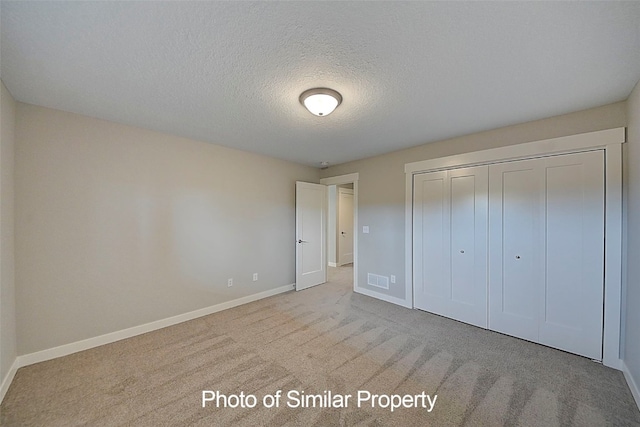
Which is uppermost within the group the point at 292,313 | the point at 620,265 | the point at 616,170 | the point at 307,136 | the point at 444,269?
the point at 307,136

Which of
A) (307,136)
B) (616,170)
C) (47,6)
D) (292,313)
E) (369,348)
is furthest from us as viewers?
(292,313)

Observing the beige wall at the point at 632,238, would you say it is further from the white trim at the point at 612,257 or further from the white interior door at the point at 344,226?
the white interior door at the point at 344,226

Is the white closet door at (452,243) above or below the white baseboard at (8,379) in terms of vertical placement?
above

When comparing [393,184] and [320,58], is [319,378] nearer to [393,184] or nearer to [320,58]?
[320,58]

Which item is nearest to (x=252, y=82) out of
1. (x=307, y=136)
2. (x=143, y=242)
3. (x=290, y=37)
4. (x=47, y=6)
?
(x=290, y=37)

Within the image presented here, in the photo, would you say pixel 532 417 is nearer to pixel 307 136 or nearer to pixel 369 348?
pixel 369 348

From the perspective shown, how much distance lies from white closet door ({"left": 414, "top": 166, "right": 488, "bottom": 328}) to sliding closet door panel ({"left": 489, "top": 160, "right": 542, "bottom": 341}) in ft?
0.36

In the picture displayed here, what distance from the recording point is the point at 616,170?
7.11 ft

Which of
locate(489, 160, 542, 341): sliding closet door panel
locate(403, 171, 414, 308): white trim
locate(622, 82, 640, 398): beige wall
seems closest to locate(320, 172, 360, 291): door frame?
locate(403, 171, 414, 308): white trim

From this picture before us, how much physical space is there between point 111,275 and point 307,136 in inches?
107

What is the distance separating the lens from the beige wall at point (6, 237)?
1880 millimetres

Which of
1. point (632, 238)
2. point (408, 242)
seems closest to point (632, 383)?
point (632, 238)

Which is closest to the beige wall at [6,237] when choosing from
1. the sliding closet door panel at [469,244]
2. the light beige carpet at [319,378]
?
the light beige carpet at [319,378]

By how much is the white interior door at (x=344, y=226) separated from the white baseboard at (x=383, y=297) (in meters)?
2.63
